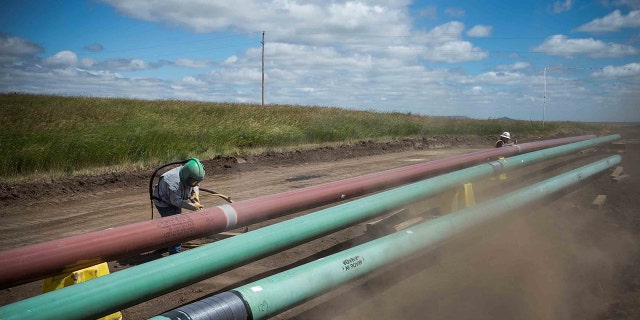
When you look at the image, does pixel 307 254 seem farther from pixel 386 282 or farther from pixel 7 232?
pixel 7 232

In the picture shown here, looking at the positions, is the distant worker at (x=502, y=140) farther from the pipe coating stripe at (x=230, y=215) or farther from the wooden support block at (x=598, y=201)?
the pipe coating stripe at (x=230, y=215)

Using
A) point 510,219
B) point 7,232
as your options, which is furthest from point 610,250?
point 7,232

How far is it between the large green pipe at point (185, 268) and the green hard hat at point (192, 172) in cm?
147

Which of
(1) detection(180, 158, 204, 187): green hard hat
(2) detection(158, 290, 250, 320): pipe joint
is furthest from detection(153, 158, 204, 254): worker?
(2) detection(158, 290, 250, 320): pipe joint

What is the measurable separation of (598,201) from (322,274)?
688cm

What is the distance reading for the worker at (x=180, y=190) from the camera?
5328mm

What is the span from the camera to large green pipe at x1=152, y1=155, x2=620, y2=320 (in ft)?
9.61

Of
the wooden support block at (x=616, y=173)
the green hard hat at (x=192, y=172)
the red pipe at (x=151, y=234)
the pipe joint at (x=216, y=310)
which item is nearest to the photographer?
the pipe joint at (x=216, y=310)

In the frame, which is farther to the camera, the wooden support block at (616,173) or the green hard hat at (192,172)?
the wooden support block at (616,173)

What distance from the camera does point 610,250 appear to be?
6062 mm

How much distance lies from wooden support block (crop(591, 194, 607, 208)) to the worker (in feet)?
22.4

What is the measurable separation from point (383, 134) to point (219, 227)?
19324 mm

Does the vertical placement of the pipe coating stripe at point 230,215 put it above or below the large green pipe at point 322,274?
above

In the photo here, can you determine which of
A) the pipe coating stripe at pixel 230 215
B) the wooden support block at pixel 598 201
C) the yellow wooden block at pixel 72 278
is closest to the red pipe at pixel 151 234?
the pipe coating stripe at pixel 230 215
